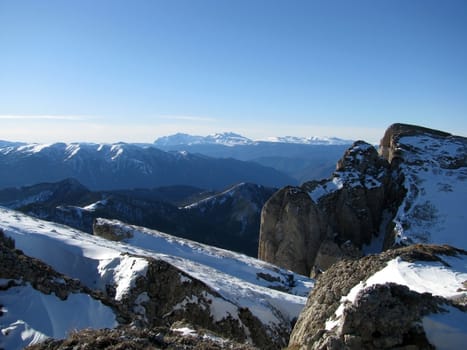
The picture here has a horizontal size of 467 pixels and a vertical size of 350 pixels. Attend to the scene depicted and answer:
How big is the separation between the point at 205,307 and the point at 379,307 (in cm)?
1580

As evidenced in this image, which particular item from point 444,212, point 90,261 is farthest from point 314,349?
point 444,212

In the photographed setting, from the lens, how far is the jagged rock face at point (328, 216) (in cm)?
5866

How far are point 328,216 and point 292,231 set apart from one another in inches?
342

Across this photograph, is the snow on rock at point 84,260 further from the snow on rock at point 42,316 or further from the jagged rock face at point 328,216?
the jagged rock face at point 328,216

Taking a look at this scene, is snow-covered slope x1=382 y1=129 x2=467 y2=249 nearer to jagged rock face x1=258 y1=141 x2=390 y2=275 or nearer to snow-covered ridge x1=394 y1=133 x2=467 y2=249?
snow-covered ridge x1=394 y1=133 x2=467 y2=249

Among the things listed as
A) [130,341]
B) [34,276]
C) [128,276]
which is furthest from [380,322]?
[128,276]

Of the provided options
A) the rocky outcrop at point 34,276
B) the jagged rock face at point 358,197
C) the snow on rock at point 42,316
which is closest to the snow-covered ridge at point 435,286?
the snow on rock at point 42,316

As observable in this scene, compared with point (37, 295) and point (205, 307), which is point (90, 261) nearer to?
point (205, 307)

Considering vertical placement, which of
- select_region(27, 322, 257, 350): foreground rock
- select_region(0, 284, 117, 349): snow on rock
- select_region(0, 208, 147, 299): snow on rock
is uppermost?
select_region(27, 322, 257, 350): foreground rock

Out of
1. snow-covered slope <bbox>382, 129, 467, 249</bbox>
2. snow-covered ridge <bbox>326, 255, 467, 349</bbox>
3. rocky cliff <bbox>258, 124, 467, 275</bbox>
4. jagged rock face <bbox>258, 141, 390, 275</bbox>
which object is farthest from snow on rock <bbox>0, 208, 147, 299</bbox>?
snow-covered slope <bbox>382, 129, 467, 249</bbox>

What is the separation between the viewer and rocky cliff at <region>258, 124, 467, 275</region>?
2250 inches

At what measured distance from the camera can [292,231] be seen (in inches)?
2344

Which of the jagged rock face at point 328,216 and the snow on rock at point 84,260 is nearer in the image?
the snow on rock at point 84,260

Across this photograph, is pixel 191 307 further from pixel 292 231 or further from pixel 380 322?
pixel 292 231
